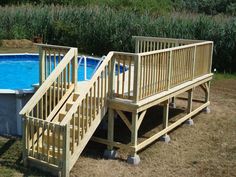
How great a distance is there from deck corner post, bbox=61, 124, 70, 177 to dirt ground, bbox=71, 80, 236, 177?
0.95ft

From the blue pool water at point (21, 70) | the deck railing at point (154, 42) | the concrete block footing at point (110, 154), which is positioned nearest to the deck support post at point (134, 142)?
the concrete block footing at point (110, 154)

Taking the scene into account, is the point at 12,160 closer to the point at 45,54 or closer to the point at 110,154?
the point at 110,154

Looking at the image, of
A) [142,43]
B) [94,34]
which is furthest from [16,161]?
[94,34]

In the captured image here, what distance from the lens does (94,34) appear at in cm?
1967

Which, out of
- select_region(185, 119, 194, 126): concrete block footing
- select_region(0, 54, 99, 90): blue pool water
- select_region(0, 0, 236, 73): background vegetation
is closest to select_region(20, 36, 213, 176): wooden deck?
select_region(185, 119, 194, 126): concrete block footing

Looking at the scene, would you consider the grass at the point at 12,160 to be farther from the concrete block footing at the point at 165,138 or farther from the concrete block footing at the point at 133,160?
the concrete block footing at the point at 165,138

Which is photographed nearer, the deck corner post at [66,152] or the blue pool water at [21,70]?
the deck corner post at [66,152]

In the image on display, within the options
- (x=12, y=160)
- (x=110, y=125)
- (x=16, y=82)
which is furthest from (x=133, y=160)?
(x=16, y=82)

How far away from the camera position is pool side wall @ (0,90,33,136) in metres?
8.07

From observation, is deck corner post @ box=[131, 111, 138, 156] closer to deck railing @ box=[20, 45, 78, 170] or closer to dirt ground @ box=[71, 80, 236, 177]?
dirt ground @ box=[71, 80, 236, 177]

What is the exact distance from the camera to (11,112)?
8117mm

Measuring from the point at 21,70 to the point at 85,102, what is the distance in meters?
8.85

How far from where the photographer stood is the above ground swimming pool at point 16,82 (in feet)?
26.6

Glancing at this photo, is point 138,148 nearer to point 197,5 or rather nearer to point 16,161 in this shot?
point 16,161
